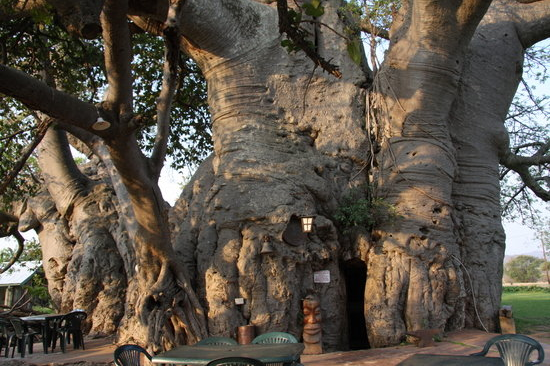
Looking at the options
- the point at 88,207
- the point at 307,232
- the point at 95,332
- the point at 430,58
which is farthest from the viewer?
the point at 88,207

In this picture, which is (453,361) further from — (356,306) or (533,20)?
(533,20)

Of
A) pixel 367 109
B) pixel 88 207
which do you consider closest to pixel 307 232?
pixel 367 109

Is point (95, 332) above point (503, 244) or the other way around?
the other way around

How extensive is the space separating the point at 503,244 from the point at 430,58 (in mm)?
3508

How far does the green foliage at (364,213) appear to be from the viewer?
307 inches

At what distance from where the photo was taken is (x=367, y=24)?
380 inches

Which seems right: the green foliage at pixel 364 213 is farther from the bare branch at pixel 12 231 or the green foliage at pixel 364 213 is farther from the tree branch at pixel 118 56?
the bare branch at pixel 12 231

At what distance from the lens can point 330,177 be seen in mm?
8438

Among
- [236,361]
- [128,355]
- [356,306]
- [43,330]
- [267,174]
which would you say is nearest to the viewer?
[236,361]

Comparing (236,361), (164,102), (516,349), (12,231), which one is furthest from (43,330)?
(516,349)

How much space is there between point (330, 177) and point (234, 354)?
4.96m

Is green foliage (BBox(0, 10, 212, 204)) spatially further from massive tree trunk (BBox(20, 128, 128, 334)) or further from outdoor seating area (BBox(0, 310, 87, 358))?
outdoor seating area (BBox(0, 310, 87, 358))

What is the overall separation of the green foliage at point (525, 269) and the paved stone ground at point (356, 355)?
5442 cm

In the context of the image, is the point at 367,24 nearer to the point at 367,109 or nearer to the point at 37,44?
the point at 367,109
